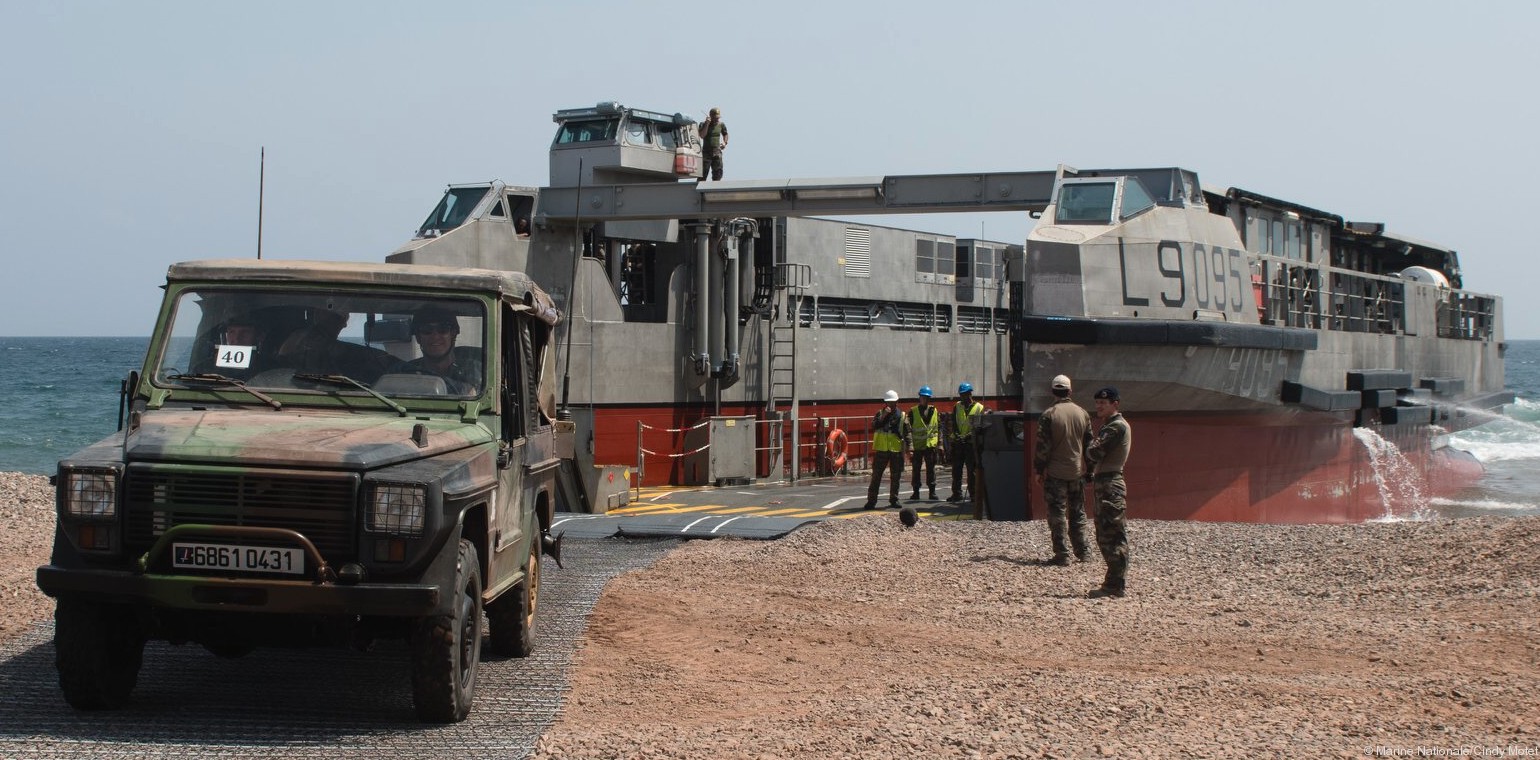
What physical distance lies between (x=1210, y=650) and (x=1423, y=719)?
6.80ft

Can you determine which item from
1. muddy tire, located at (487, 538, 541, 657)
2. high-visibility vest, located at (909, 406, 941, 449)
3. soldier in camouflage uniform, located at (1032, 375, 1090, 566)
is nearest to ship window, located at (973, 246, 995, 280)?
high-visibility vest, located at (909, 406, 941, 449)

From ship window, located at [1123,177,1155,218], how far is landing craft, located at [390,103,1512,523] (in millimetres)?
37

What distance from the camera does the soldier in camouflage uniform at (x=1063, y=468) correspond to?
40.0 feet

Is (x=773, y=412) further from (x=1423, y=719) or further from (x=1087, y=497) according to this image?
(x=1423, y=719)

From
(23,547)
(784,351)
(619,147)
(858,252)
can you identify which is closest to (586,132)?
(619,147)

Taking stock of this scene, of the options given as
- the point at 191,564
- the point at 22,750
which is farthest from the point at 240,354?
the point at 22,750

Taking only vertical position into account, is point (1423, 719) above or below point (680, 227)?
below

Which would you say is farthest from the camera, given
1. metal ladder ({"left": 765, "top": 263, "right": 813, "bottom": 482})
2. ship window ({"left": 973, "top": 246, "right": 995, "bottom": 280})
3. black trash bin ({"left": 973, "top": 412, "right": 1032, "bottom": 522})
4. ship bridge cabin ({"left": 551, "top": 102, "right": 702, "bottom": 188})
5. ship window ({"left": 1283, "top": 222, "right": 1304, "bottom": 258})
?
ship window ({"left": 973, "top": 246, "right": 995, "bottom": 280})

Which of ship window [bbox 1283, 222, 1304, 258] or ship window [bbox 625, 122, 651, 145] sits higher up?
ship window [bbox 625, 122, 651, 145]

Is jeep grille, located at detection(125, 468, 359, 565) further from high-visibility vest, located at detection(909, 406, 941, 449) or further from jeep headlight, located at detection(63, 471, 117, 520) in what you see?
high-visibility vest, located at detection(909, 406, 941, 449)

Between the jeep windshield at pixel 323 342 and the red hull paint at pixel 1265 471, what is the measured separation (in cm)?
1003

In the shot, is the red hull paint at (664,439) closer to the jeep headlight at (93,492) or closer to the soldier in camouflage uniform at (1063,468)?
the soldier in camouflage uniform at (1063,468)

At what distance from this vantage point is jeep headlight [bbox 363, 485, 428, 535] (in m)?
6.10

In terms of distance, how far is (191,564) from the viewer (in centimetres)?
607
